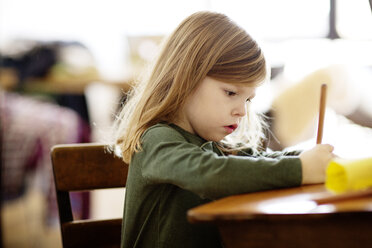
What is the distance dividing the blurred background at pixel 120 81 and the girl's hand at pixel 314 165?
37.1 inches

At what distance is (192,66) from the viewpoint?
0.94 m

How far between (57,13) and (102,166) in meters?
2.71

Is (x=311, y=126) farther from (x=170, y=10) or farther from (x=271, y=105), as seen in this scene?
(x=170, y=10)

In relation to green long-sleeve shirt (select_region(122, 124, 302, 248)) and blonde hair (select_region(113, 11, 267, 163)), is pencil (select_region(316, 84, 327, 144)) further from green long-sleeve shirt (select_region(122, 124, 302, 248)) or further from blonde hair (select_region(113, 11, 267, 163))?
blonde hair (select_region(113, 11, 267, 163))

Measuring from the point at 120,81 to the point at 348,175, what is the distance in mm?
2374

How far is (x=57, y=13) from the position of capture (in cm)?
355

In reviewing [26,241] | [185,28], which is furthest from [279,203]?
[26,241]

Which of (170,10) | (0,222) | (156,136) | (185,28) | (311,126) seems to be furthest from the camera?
(170,10)

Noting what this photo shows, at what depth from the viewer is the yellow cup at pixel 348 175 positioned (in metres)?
0.59

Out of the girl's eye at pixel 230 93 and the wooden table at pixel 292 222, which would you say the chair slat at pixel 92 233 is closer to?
the girl's eye at pixel 230 93

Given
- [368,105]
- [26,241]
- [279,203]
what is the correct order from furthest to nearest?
[26,241] → [368,105] → [279,203]

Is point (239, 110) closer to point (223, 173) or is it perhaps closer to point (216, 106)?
point (216, 106)

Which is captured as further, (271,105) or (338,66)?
(271,105)

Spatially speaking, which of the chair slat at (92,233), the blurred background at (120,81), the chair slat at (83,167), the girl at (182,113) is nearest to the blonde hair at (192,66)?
the girl at (182,113)
